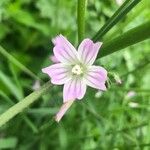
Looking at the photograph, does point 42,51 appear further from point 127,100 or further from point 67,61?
point 67,61

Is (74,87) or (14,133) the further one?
(14,133)

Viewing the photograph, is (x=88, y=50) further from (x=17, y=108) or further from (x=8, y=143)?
(x=8, y=143)

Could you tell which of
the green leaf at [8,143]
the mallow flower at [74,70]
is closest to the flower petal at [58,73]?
the mallow flower at [74,70]

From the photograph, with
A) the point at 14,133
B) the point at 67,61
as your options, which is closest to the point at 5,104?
the point at 14,133

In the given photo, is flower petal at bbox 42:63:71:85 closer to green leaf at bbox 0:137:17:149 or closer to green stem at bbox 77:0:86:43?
green stem at bbox 77:0:86:43

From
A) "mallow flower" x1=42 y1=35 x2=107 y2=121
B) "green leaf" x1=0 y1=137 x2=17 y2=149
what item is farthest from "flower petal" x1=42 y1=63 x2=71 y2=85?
"green leaf" x1=0 y1=137 x2=17 y2=149

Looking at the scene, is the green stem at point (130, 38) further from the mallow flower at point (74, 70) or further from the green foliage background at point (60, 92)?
the green foliage background at point (60, 92)
